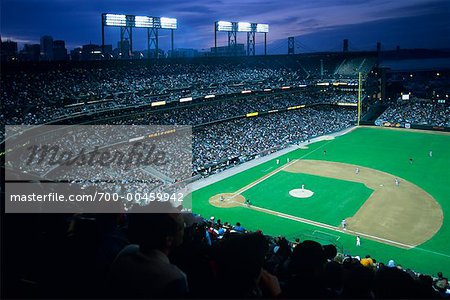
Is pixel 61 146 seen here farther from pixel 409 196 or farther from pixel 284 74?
pixel 284 74

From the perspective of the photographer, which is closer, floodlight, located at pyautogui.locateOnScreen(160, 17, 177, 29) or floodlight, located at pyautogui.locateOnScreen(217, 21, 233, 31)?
floodlight, located at pyautogui.locateOnScreen(160, 17, 177, 29)

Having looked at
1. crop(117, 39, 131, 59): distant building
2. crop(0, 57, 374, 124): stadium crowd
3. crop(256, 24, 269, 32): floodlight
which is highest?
crop(256, 24, 269, 32): floodlight

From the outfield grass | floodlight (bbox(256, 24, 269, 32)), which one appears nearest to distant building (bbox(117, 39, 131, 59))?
floodlight (bbox(256, 24, 269, 32))

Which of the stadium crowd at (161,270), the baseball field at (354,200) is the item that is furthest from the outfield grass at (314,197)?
the stadium crowd at (161,270)

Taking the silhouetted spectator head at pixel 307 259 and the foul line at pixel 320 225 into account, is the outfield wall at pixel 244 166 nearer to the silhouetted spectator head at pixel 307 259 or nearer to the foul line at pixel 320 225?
the foul line at pixel 320 225

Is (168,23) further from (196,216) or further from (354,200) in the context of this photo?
(196,216)

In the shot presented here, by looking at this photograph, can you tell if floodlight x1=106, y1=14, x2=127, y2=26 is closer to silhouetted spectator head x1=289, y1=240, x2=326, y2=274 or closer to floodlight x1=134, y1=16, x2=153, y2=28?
floodlight x1=134, y1=16, x2=153, y2=28

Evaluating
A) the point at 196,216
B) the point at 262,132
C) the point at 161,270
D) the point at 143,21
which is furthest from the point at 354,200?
Result: the point at 143,21
